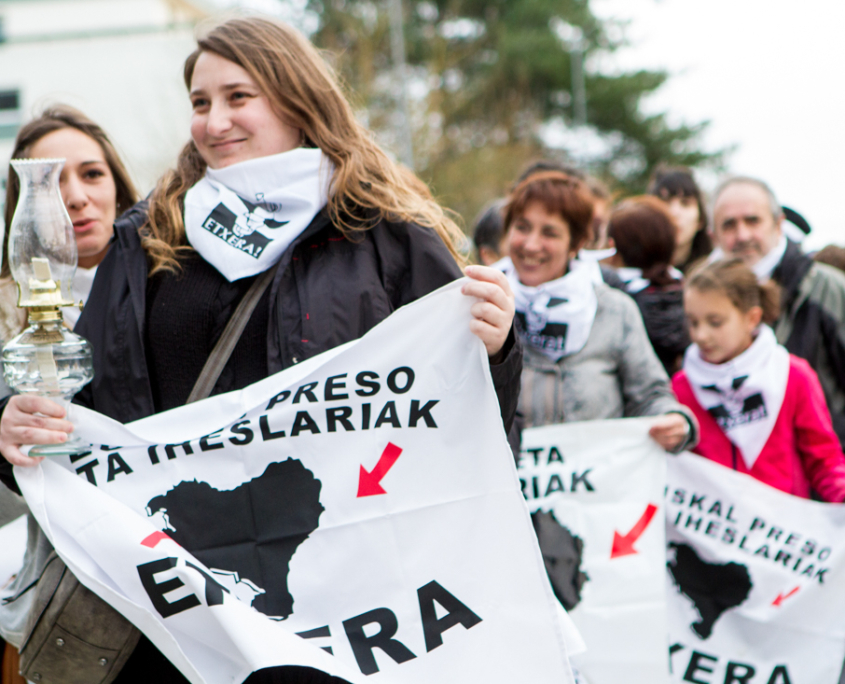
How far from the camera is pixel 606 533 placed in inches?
139

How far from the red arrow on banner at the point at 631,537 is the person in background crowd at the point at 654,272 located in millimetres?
1155

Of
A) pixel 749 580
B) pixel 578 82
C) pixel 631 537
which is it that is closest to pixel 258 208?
pixel 631 537

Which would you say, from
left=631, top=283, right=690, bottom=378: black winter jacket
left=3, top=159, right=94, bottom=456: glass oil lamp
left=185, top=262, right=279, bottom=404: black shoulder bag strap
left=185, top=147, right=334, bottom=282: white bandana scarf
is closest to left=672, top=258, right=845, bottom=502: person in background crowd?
left=631, top=283, right=690, bottom=378: black winter jacket

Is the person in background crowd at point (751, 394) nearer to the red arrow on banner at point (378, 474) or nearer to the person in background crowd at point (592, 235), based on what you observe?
the person in background crowd at point (592, 235)

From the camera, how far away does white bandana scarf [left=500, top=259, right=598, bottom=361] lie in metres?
3.56

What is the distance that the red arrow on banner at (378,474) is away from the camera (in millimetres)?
2260

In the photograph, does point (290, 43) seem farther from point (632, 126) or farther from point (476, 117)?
point (632, 126)

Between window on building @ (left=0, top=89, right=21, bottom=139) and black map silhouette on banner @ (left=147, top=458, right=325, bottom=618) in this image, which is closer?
black map silhouette on banner @ (left=147, top=458, right=325, bottom=618)

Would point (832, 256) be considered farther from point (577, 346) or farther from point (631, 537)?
point (631, 537)

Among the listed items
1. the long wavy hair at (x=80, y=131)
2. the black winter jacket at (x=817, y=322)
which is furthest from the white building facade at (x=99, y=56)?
the black winter jacket at (x=817, y=322)

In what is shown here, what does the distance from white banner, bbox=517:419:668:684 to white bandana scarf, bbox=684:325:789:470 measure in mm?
485

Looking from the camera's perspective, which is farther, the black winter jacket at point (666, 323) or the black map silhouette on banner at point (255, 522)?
the black winter jacket at point (666, 323)

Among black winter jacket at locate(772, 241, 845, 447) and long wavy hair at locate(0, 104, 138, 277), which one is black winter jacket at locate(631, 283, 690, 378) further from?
long wavy hair at locate(0, 104, 138, 277)

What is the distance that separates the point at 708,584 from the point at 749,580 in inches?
6.2
